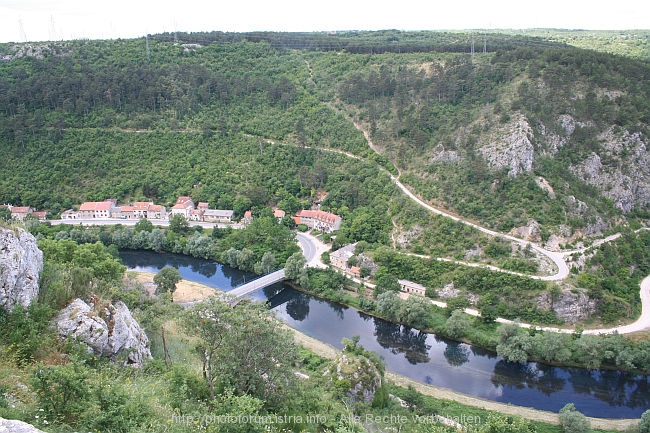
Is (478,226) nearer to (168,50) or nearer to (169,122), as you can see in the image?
(169,122)

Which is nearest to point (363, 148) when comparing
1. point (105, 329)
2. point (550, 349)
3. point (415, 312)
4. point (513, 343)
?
point (415, 312)

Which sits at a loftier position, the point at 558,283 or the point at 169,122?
the point at 169,122

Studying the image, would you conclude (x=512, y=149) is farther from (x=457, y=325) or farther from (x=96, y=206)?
(x=96, y=206)

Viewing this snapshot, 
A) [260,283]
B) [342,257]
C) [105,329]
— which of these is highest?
[105,329]

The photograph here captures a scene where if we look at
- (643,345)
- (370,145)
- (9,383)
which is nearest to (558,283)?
(643,345)

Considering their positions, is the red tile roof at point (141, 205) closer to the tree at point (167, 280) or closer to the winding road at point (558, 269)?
the winding road at point (558, 269)

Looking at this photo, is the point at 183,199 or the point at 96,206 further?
the point at 183,199

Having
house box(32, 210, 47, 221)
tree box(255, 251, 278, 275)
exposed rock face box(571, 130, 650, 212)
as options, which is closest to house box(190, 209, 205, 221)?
tree box(255, 251, 278, 275)

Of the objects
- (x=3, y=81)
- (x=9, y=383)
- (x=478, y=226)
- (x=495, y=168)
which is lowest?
(x=478, y=226)
